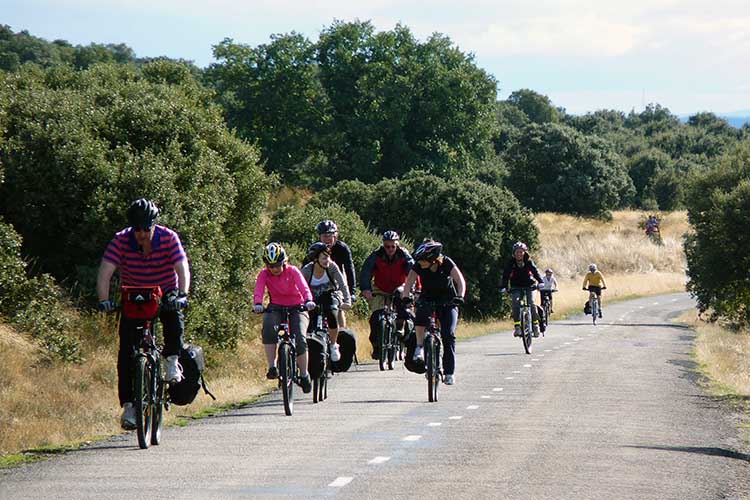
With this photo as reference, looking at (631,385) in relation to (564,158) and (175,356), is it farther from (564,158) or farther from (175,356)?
(564,158)

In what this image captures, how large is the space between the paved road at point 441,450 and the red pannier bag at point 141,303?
1244 millimetres

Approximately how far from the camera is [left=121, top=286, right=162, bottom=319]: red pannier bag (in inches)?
449

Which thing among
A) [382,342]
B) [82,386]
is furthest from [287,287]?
[382,342]

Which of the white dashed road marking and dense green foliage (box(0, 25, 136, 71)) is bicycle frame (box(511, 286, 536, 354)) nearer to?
the white dashed road marking

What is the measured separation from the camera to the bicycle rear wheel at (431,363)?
16.3 metres

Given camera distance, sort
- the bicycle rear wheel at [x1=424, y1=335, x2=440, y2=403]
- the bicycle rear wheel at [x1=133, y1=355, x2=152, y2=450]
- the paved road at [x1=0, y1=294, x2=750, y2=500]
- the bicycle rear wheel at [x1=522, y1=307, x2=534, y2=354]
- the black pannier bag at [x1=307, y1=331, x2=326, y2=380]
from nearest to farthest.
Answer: the paved road at [x1=0, y1=294, x2=750, y2=500] < the bicycle rear wheel at [x1=133, y1=355, x2=152, y2=450] < the black pannier bag at [x1=307, y1=331, x2=326, y2=380] < the bicycle rear wheel at [x1=424, y1=335, x2=440, y2=403] < the bicycle rear wheel at [x1=522, y1=307, x2=534, y2=354]

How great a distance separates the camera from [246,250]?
2708 centimetres

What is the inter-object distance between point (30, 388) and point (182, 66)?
2019 cm

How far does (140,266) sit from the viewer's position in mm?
11562

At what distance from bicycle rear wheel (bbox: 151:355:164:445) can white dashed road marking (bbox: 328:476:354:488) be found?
8.27 feet

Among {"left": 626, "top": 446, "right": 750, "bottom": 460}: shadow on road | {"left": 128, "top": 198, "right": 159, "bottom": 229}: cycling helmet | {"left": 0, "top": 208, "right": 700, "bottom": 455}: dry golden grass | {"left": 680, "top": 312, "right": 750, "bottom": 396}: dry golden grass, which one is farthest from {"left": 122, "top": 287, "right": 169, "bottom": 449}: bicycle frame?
{"left": 680, "top": 312, "right": 750, "bottom": 396}: dry golden grass

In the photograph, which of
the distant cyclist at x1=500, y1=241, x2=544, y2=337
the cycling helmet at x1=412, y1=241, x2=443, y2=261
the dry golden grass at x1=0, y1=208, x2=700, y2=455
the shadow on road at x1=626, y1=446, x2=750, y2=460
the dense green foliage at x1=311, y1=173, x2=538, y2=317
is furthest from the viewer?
the dense green foliage at x1=311, y1=173, x2=538, y2=317

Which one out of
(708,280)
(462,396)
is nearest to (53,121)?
(462,396)

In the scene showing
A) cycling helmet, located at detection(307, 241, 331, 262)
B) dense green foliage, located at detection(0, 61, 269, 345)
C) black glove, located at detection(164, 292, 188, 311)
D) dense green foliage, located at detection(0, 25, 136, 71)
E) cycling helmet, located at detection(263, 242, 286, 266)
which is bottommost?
black glove, located at detection(164, 292, 188, 311)
